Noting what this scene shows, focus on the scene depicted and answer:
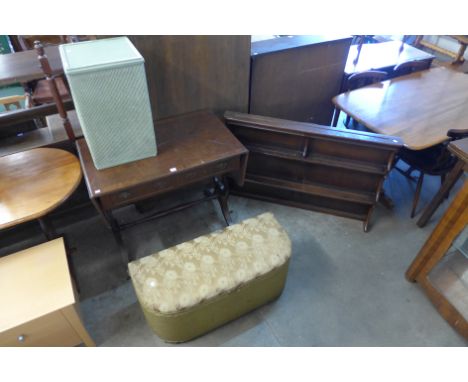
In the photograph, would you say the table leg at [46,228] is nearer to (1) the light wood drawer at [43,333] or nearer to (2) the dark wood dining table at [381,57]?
(1) the light wood drawer at [43,333]

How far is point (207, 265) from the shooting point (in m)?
1.75

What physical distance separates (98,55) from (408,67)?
2.77 meters

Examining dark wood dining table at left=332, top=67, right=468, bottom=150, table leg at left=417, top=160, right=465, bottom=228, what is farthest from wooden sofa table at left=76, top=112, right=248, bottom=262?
table leg at left=417, top=160, right=465, bottom=228

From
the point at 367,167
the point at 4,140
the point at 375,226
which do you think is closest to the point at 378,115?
the point at 367,167

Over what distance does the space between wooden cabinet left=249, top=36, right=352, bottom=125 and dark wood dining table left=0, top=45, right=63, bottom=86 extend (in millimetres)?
1278

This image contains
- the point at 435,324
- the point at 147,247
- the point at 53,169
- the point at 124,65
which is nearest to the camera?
the point at 124,65

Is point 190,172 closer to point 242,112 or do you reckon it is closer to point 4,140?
point 242,112

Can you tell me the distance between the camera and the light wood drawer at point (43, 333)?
58.8 inches

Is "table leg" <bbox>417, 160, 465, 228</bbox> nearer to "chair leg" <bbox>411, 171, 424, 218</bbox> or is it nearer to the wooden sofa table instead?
"chair leg" <bbox>411, 171, 424, 218</bbox>

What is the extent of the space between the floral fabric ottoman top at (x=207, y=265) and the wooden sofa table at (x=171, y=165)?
1.15ft

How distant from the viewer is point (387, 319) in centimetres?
203

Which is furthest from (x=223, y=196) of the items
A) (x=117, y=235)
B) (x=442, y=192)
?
(x=442, y=192)

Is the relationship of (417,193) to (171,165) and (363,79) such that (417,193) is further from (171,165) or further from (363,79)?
(171,165)

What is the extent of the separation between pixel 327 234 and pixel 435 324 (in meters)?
0.86
